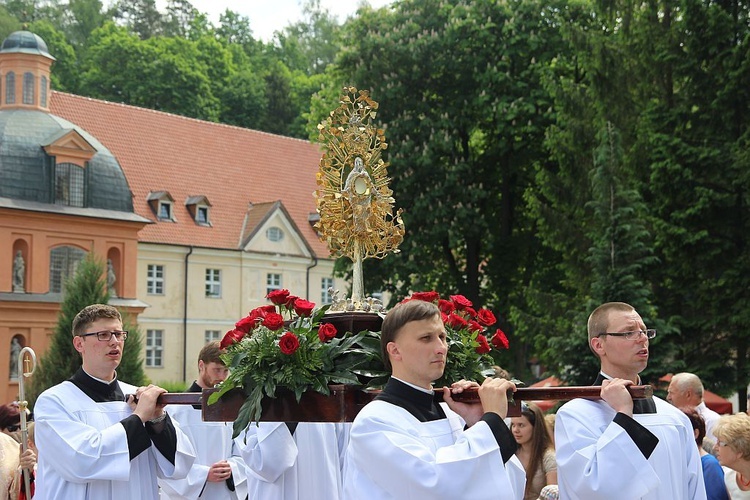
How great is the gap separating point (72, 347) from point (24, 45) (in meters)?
15.1

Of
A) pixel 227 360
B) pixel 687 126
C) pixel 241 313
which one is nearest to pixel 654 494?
pixel 227 360

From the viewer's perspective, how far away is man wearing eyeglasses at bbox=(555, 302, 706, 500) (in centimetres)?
593

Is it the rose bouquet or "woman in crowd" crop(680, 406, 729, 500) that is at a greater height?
the rose bouquet

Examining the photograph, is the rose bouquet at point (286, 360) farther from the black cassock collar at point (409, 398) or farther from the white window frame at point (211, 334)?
the white window frame at point (211, 334)

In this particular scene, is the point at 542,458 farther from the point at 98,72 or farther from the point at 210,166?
the point at 98,72

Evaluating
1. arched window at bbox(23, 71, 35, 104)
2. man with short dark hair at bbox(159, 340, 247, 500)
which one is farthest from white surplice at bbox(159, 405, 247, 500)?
arched window at bbox(23, 71, 35, 104)

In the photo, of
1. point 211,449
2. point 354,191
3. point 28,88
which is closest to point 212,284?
point 28,88

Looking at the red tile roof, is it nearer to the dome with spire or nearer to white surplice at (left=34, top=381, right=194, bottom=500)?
the dome with spire

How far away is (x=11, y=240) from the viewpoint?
135ft

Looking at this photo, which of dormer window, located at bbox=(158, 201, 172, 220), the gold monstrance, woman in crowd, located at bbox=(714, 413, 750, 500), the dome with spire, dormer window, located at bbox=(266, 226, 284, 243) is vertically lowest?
woman in crowd, located at bbox=(714, 413, 750, 500)

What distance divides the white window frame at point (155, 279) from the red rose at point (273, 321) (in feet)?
137

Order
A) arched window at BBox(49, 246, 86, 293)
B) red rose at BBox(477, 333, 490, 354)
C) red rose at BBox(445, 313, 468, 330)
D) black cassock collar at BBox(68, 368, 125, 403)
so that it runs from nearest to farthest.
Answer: red rose at BBox(477, 333, 490, 354), red rose at BBox(445, 313, 468, 330), black cassock collar at BBox(68, 368, 125, 403), arched window at BBox(49, 246, 86, 293)

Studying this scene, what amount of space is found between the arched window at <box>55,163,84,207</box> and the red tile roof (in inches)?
193

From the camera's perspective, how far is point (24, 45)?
44406 mm
